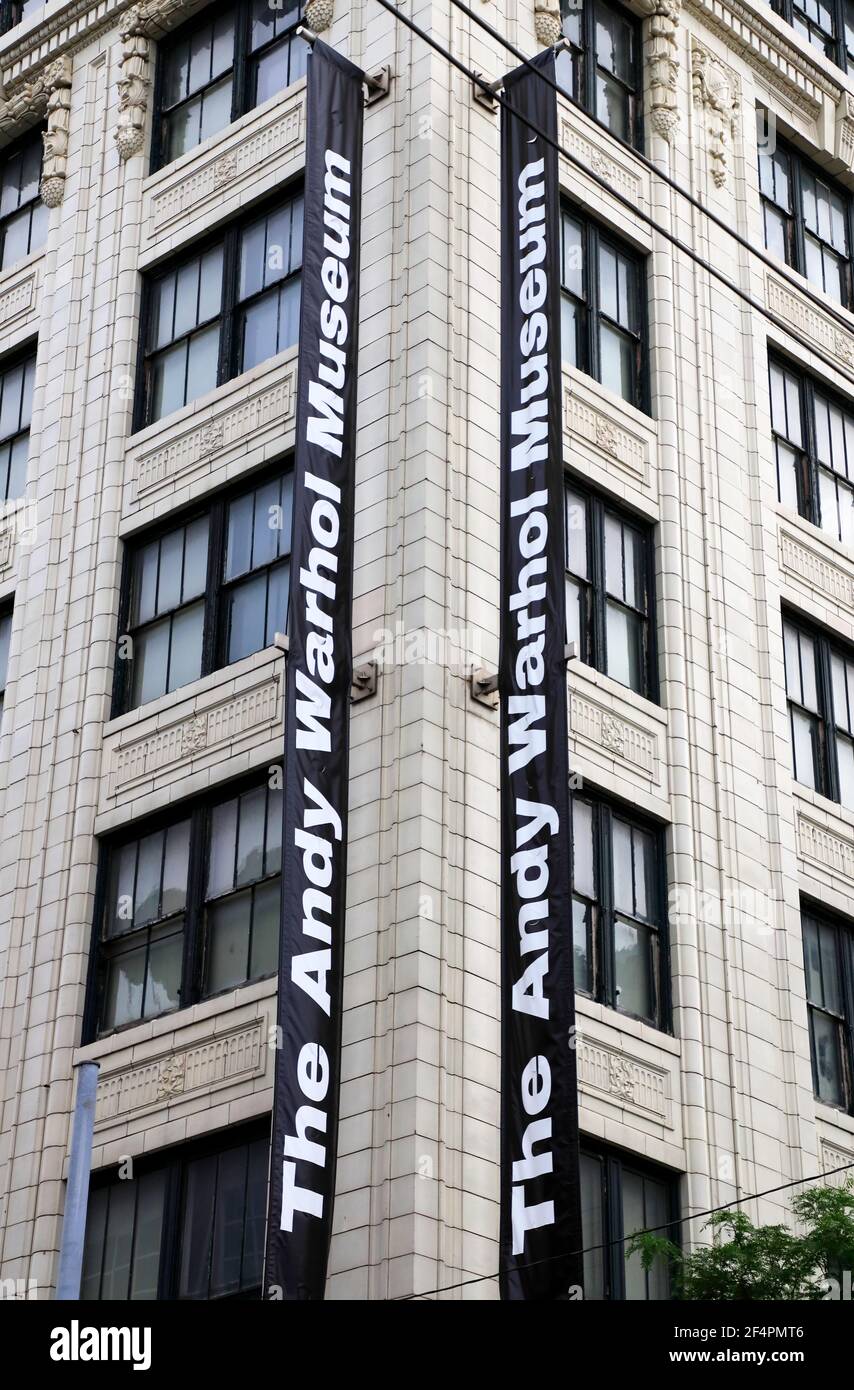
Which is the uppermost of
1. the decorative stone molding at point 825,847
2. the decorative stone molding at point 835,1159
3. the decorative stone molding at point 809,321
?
the decorative stone molding at point 809,321

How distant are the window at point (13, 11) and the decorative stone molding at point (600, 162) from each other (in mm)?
10555

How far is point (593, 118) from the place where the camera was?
29.2m

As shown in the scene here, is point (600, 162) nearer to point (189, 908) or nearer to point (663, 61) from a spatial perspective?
point (663, 61)

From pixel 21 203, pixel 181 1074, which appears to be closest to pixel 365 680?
pixel 181 1074

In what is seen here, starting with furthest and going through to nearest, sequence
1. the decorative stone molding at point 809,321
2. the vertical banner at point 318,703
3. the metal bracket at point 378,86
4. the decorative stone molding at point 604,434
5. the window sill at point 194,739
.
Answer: the decorative stone molding at point 809,321
the decorative stone molding at point 604,434
the metal bracket at point 378,86
the window sill at point 194,739
the vertical banner at point 318,703

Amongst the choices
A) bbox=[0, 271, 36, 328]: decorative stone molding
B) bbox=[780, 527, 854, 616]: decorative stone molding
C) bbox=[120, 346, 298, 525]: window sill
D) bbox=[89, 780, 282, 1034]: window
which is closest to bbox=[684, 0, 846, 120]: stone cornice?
bbox=[780, 527, 854, 616]: decorative stone molding

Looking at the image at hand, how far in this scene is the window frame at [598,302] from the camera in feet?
93.6

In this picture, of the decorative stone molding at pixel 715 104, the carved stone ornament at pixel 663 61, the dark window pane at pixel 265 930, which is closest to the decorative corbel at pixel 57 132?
the carved stone ornament at pixel 663 61

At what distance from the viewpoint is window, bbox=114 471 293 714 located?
87.1 ft

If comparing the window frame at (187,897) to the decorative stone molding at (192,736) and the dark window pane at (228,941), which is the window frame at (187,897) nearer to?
the dark window pane at (228,941)

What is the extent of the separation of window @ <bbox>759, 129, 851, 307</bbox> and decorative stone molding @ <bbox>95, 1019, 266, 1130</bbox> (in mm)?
14475

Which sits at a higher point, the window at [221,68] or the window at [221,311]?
the window at [221,68]

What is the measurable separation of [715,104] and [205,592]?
10713 mm

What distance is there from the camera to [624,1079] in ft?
79.7
